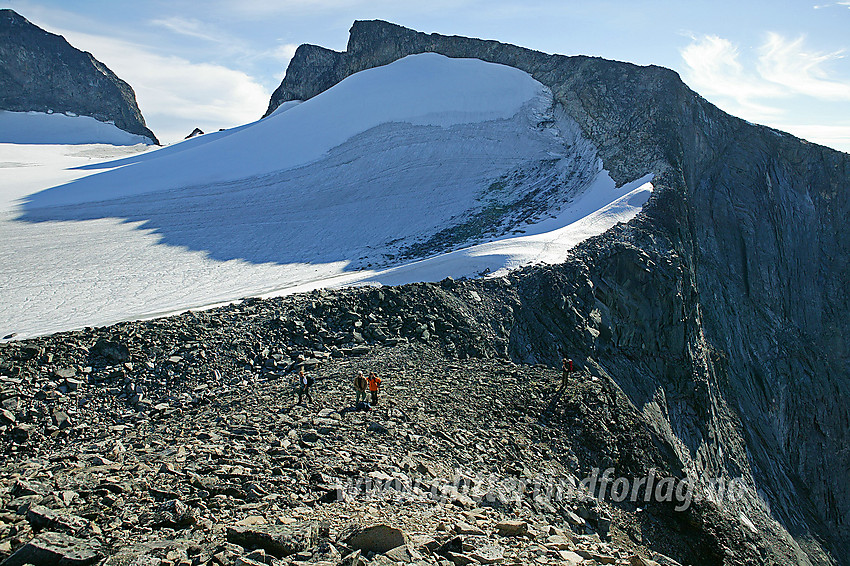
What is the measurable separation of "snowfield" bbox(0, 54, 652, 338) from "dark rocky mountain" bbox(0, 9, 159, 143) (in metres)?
28.1

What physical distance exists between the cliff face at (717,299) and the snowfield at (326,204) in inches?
55.6

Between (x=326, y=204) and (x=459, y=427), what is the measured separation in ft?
58.2

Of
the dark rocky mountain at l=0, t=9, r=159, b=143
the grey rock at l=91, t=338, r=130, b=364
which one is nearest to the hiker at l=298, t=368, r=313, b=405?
the grey rock at l=91, t=338, r=130, b=364

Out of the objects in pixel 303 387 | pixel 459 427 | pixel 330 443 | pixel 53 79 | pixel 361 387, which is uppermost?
pixel 53 79

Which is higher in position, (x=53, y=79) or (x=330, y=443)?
(x=53, y=79)

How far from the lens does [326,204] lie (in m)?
24.7

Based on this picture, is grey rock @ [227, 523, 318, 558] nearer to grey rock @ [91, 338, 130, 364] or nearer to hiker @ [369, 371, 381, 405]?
hiker @ [369, 371, 381, 405]

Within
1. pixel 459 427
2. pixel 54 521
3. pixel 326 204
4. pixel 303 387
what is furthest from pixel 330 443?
pixel 326 204

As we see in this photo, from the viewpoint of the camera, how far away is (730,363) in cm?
2275

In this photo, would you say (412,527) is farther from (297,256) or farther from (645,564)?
(297,256)

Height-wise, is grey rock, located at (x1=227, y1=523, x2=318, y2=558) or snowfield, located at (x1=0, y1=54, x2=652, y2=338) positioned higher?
snowfield, located at (x1=0, y1=54, x2=652, y2=338)

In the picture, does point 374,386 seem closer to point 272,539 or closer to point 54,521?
point 272,539

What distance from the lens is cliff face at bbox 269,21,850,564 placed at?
15.0 metres

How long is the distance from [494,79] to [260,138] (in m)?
14.0
